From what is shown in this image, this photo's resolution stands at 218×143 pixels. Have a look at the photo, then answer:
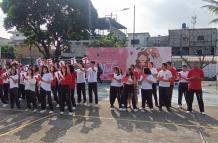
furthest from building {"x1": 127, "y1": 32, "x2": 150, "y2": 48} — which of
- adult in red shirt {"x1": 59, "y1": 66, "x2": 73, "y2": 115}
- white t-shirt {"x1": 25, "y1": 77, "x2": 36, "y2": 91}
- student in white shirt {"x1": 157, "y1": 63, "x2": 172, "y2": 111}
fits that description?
adult in red shirt {"x1": 59, "y1": 66, "x2": 73, "y2": 115}

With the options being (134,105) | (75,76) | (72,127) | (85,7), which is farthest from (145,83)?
(85,7)

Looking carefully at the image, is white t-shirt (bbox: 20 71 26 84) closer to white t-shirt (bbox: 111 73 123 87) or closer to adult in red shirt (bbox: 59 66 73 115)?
adult in red shirt (bbox: 59 66 73 115)

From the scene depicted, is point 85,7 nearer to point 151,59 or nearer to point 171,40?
point 151,59

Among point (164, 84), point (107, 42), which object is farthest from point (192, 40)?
point (164, 84)

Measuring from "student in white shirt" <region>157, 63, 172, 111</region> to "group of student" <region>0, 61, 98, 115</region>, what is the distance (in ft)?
8.73

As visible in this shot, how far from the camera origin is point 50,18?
37719 mm

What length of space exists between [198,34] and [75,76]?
44.8 m

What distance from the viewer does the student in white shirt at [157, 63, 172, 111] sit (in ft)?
47.1

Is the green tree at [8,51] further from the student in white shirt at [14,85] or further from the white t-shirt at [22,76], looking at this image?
the student in white shirt at [14,85]

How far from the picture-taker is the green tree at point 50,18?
1469 inches

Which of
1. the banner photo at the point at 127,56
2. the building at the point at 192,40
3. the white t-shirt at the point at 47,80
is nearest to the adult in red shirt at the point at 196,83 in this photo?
the white t-shirt at the point at 47,80

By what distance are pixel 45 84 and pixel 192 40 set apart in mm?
45384

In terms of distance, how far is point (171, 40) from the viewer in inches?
2338

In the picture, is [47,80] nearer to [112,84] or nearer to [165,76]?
[112,84]
